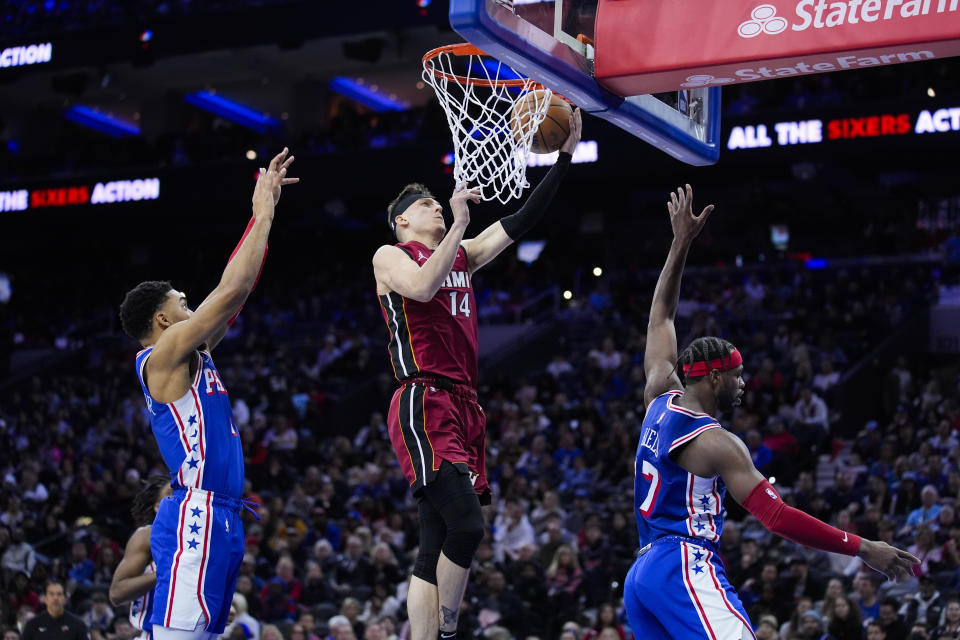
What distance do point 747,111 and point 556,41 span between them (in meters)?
14.5

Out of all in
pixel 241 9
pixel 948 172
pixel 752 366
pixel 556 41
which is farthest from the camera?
pixel 948 172

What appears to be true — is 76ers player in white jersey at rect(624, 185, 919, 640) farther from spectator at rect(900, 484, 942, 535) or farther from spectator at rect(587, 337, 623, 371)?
spectator at rect(587, 337, 623, 371)

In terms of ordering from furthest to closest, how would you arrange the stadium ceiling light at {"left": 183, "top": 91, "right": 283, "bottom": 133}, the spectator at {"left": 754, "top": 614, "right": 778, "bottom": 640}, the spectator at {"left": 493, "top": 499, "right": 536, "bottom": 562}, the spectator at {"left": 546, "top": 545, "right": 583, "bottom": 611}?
the stadium ceiling light at {"left": 183, "top": 91, "right": 283, "bottom": 133}
the spectator at {"left": 493, "top": 499, "right": 536, "bottom": 562}
the spectator at {"left": 546, "top": 545, "right": 583, "bottom": 611}
the spectator at {"left": 754, "top": 614, "right": 778, "bottom": 640}

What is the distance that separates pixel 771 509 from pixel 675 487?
456 mm

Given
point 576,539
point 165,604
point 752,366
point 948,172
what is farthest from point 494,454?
point 948,172

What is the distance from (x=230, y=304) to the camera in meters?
4.64

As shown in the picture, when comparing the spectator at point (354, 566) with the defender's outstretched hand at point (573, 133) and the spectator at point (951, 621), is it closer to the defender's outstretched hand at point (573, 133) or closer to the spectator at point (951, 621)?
the spectator at point (951, 621)

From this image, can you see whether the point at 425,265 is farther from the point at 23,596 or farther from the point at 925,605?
the point at 23,596

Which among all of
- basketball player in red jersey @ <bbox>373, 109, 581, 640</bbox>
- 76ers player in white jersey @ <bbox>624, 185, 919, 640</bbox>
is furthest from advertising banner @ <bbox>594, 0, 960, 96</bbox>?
76ers player in white jersey @ <bbox>624, 185, 919, 640</bbox>

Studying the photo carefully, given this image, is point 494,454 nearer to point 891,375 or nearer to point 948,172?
point 891,375

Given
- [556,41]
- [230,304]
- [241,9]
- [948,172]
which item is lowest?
[230,304]

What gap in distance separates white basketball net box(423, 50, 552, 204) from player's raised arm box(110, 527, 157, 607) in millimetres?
2579

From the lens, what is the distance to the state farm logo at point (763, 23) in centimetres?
544

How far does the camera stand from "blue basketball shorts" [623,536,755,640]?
4844 millimetres
